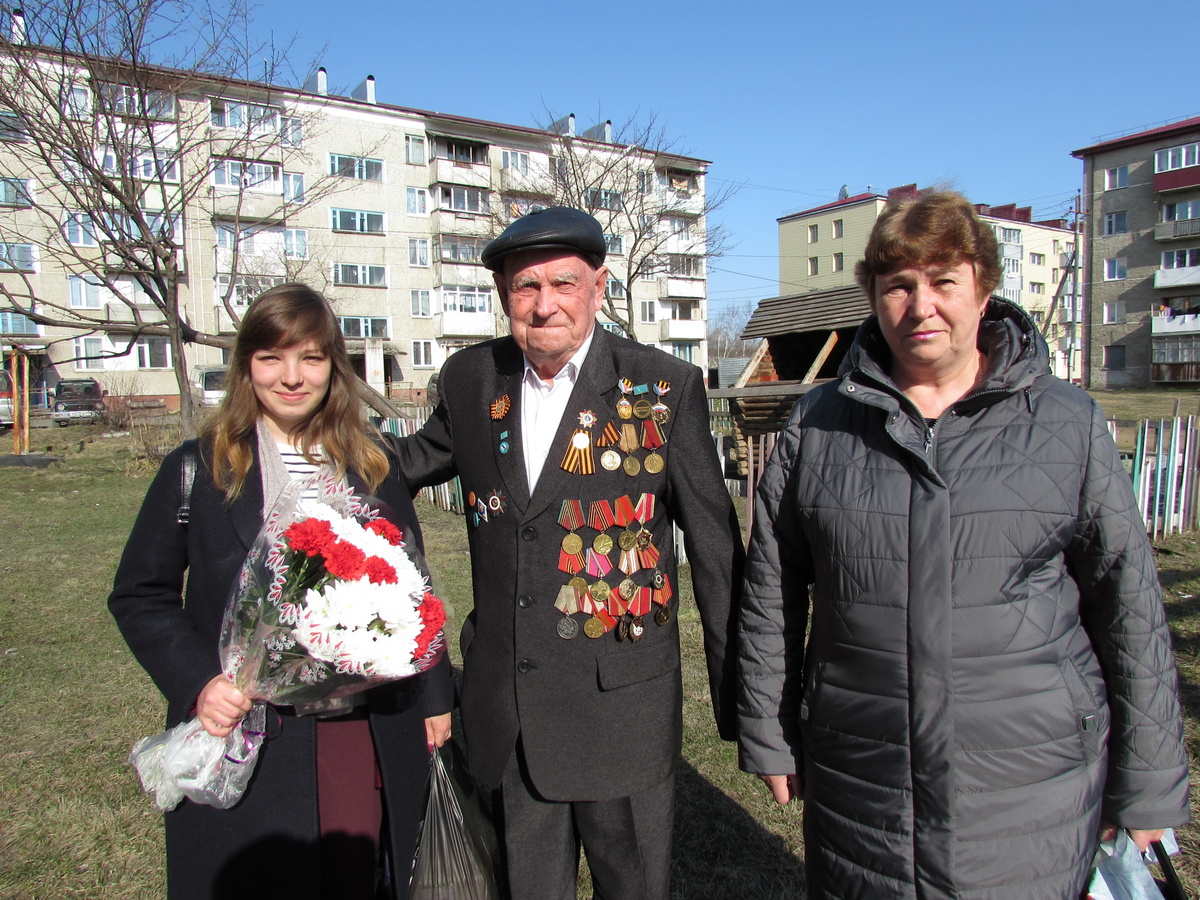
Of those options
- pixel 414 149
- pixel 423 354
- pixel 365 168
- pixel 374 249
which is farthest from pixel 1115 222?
pixel 365 168

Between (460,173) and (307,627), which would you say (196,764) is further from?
(460,173)

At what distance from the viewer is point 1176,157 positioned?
1853 inches

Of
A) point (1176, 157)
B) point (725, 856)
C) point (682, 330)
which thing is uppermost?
point (1176, 157)

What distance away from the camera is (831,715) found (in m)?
1.87

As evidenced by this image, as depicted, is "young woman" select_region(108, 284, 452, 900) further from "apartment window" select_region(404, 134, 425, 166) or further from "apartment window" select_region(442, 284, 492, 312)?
"apartment window" select_region(404, 134, 425, 166)

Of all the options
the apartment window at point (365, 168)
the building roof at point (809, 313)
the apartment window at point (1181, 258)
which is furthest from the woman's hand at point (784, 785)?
the apartment window at point (1181, 258)

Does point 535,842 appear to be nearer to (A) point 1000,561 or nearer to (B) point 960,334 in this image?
(A) point 1000,561

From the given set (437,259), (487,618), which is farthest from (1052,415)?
(437,259)

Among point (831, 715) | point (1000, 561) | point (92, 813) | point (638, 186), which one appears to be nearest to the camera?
point (1000, 561)

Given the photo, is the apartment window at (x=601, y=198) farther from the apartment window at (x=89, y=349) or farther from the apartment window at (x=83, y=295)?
the apartment window at (x=83, y=295)

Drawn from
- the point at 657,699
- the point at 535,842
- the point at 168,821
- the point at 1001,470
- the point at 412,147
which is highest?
the point at 412,147

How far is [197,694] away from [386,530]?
58 centimetres

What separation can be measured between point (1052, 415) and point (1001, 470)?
172 mm

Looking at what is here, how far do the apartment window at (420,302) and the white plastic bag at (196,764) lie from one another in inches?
1517
